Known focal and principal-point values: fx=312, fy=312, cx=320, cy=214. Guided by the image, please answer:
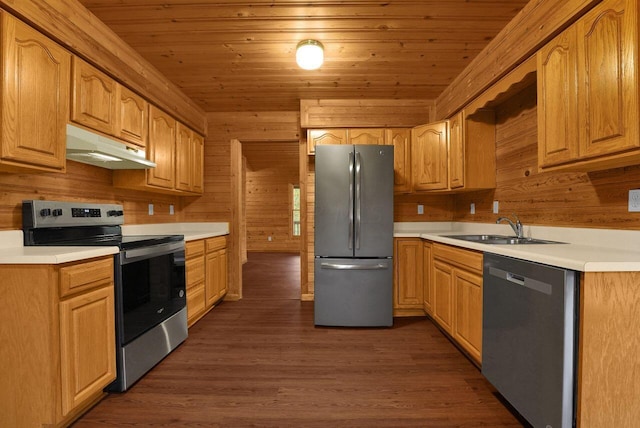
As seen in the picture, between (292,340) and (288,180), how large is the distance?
656 cm

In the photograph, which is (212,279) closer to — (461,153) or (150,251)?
(150,251)

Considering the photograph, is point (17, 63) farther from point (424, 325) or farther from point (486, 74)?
point (424, 325)

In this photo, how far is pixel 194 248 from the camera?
3.03 m

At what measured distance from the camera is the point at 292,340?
Answer: 2.73 m

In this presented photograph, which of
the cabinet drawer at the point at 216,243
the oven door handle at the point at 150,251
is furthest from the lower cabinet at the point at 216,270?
the oven door handle at the point at 150,251

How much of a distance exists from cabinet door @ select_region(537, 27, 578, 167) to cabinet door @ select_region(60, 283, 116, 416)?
8.87 feet

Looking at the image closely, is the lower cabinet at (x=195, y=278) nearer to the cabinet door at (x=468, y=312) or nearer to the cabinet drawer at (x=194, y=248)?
the cabinet drawer at (x=194, y=248)

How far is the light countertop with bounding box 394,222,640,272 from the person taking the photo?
129 cm

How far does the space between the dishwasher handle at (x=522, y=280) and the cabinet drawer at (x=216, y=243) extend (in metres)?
2.69

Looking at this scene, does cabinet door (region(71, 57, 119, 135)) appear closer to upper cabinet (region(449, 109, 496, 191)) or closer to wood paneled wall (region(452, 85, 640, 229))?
upper cabinet (region(449, 109, 496, 191))

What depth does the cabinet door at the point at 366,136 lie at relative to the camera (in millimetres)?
3643

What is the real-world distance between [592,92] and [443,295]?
1771 millimetres

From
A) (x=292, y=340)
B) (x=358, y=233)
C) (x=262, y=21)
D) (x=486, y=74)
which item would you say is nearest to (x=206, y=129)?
(x=262, y=21)

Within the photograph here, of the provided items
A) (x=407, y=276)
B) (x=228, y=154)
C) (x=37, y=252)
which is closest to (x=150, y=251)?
(x=37, y=252)
